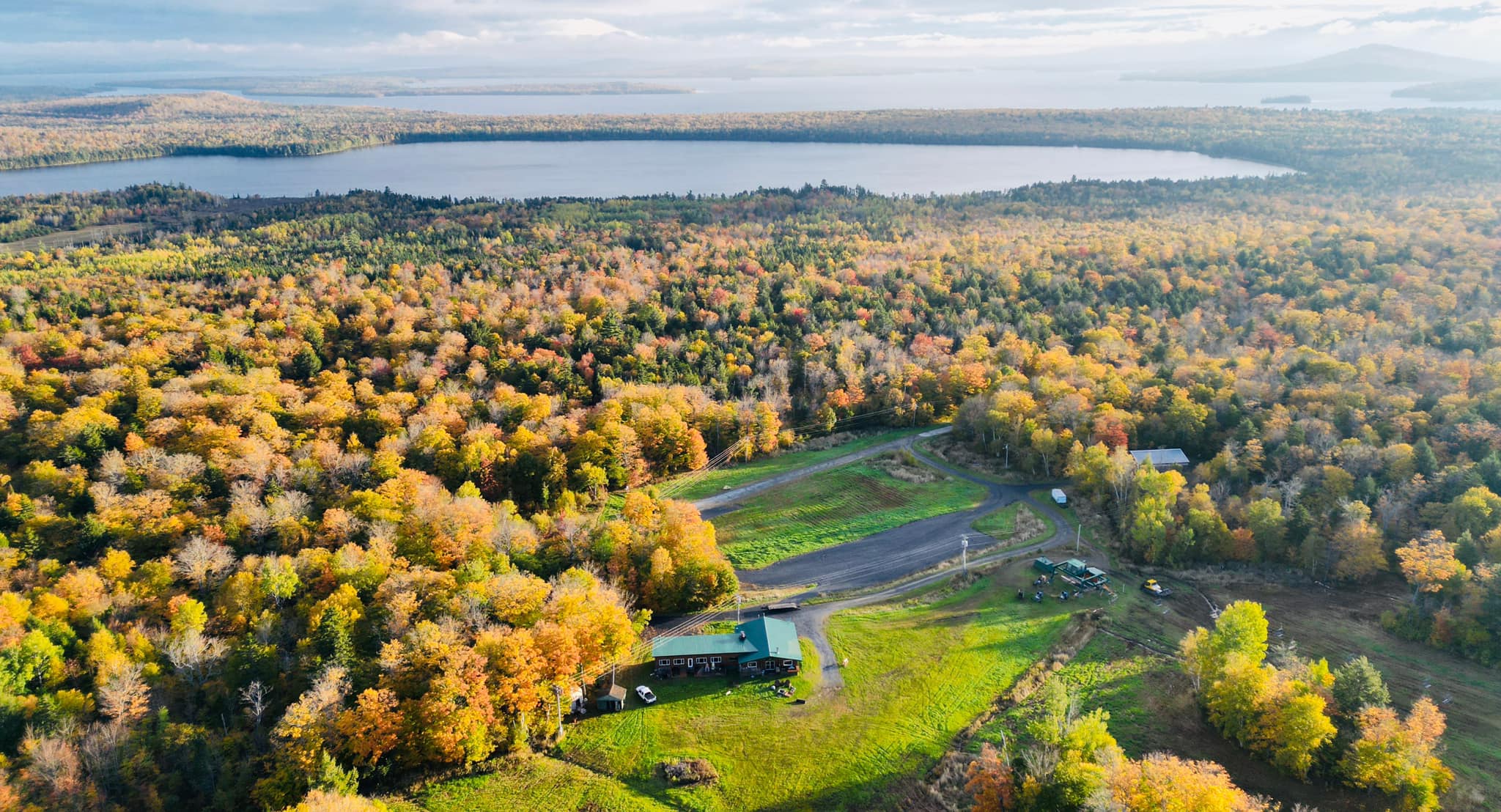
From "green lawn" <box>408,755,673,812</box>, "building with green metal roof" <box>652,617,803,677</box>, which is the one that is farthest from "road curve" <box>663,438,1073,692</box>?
"green lawn" <box>408,755,673,812</box>

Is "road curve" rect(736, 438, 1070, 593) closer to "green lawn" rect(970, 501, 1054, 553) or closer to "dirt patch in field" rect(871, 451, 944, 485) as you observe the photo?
"green lawn" rect(970, 501, 1054, 553)

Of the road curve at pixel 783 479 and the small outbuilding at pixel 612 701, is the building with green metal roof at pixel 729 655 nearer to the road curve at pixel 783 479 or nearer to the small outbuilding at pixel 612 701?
the small outbuilding at pixel 612 701

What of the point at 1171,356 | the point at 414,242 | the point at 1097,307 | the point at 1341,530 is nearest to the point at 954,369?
the point at 1171,356

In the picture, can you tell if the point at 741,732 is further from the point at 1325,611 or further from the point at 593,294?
the point at 593,294

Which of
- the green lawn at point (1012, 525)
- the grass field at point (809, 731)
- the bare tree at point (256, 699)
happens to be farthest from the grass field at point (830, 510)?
the bare tree at point (256, 699)

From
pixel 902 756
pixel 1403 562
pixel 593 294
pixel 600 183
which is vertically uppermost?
pixel 600 183

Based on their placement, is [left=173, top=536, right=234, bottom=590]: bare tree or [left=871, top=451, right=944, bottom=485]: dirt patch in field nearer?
[left=173, top=536, right=234, bottom=590]: bare tree
